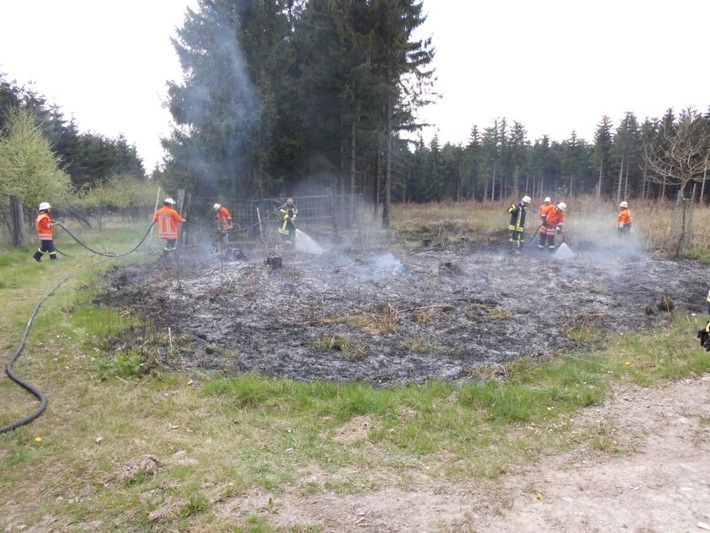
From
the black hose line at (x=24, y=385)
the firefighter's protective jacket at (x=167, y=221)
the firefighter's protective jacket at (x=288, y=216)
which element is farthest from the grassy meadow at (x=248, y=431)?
the firefighter's protective jacket at (x=288, y=216)

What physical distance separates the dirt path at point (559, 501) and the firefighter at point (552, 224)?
458 inches

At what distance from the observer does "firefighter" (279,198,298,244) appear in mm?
14664

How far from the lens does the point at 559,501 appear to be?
10.3 feet

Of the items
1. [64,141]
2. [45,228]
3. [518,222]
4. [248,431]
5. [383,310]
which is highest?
[64,141]

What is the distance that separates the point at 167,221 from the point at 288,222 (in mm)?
4030

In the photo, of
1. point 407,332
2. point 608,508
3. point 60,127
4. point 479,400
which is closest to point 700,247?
point 407,332

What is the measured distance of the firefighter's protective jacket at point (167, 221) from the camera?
12172 mm

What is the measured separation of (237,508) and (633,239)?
679 inches

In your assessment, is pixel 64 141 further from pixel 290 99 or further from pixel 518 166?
pixel 518 166

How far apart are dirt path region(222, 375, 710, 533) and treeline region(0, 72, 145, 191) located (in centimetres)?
2046

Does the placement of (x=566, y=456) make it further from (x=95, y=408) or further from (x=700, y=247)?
(x=700, y=247)

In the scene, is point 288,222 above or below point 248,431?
above

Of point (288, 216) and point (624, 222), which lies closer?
point (288, 216)

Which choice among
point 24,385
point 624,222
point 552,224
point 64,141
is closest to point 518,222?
point 552,224
